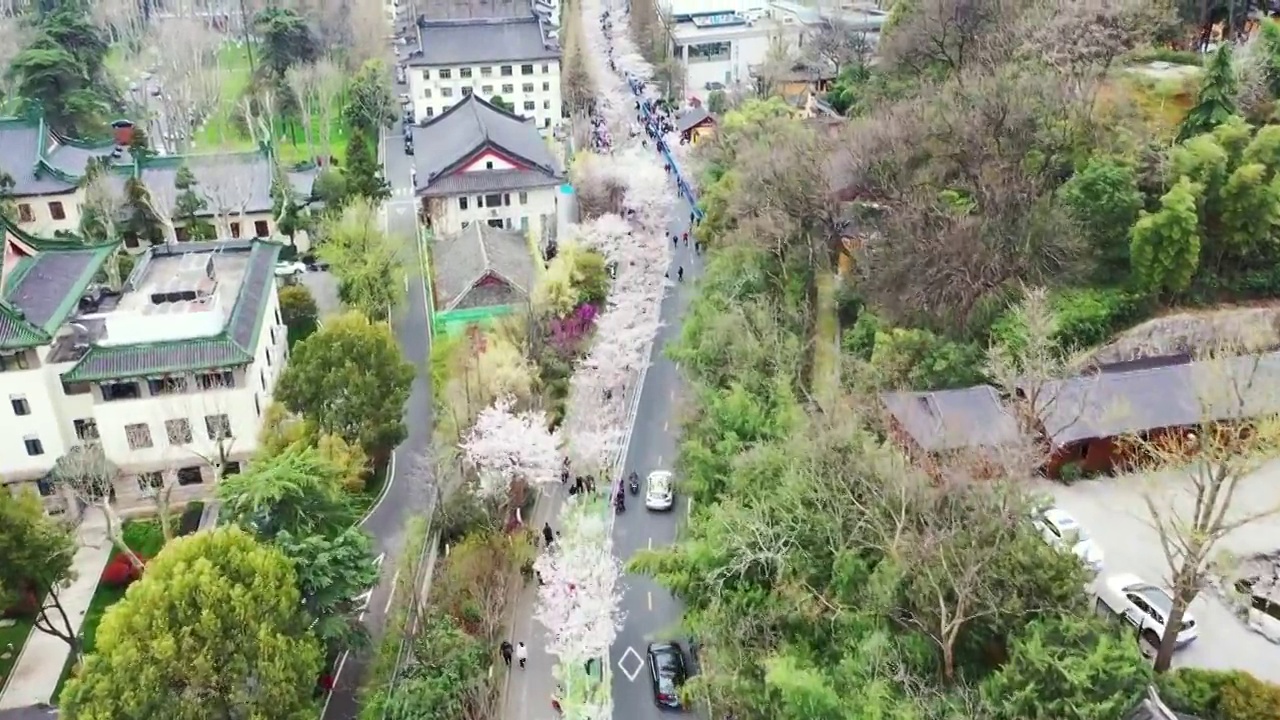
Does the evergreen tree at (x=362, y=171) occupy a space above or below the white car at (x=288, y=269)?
above

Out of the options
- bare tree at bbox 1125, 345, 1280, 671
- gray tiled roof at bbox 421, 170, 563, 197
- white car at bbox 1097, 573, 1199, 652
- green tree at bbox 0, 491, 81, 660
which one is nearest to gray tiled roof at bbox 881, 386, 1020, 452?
bare tree at bbox 1125, 345, 1280, 671

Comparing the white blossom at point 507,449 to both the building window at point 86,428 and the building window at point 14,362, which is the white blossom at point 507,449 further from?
the building window at point 14,362

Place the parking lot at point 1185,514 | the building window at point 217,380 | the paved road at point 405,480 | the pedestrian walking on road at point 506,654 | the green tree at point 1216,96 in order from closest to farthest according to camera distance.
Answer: the parking lot at point 1185,514, the paved road at point 405,480, the pedestrian walking on road at point 506,654, the building window at point 217,380, the green tree at point 1216,96

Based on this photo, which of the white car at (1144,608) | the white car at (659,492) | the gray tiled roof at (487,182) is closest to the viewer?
the white car at (1144,608)

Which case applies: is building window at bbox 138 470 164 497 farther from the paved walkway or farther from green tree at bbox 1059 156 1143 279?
green tree at bbox 1059 156 1143 279

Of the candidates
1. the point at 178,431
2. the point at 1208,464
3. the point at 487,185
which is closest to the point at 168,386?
the point at 178,431

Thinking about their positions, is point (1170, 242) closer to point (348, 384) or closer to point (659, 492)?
point (659, 492)

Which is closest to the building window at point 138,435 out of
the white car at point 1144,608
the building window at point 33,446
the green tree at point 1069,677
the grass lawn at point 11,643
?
the building window at point 33,446
